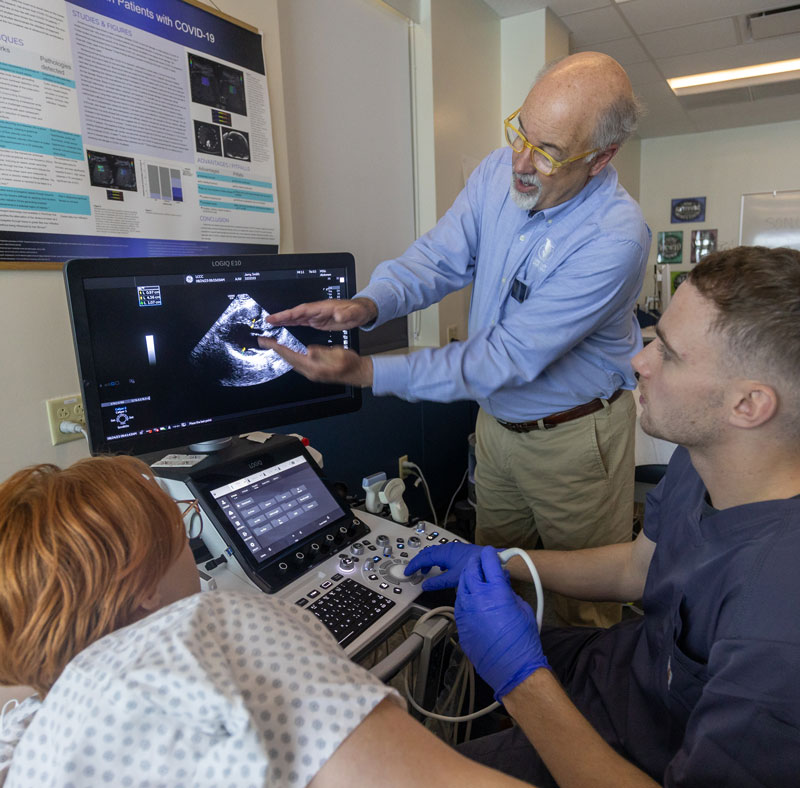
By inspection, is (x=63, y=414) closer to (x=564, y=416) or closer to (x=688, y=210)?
(x=564, y=416)

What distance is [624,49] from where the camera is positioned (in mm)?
3516

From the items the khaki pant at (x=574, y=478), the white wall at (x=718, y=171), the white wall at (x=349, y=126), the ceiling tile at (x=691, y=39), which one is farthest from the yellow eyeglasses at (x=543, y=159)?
the white wall at (x=718, y=171)

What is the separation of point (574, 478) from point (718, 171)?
5.33 m

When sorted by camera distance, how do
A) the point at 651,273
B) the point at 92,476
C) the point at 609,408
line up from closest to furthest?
the point at 92,476 < the point at 609,408 < the point at 651,273

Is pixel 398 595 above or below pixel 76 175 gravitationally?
below

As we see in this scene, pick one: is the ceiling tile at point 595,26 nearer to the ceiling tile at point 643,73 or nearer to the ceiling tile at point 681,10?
the ceiling tile at point 681,10

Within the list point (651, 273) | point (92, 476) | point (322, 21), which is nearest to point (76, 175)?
point (92, 476)

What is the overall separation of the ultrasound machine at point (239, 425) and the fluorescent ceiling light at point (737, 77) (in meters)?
3.97

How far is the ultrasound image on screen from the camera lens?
3.81 ft

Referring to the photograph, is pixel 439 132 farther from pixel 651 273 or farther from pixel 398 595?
pixel 651 273

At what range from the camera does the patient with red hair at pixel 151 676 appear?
48cm

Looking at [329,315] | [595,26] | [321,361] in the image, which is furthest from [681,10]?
[321,361]

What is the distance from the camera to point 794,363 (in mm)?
867

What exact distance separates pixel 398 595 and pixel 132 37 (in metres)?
1.33
